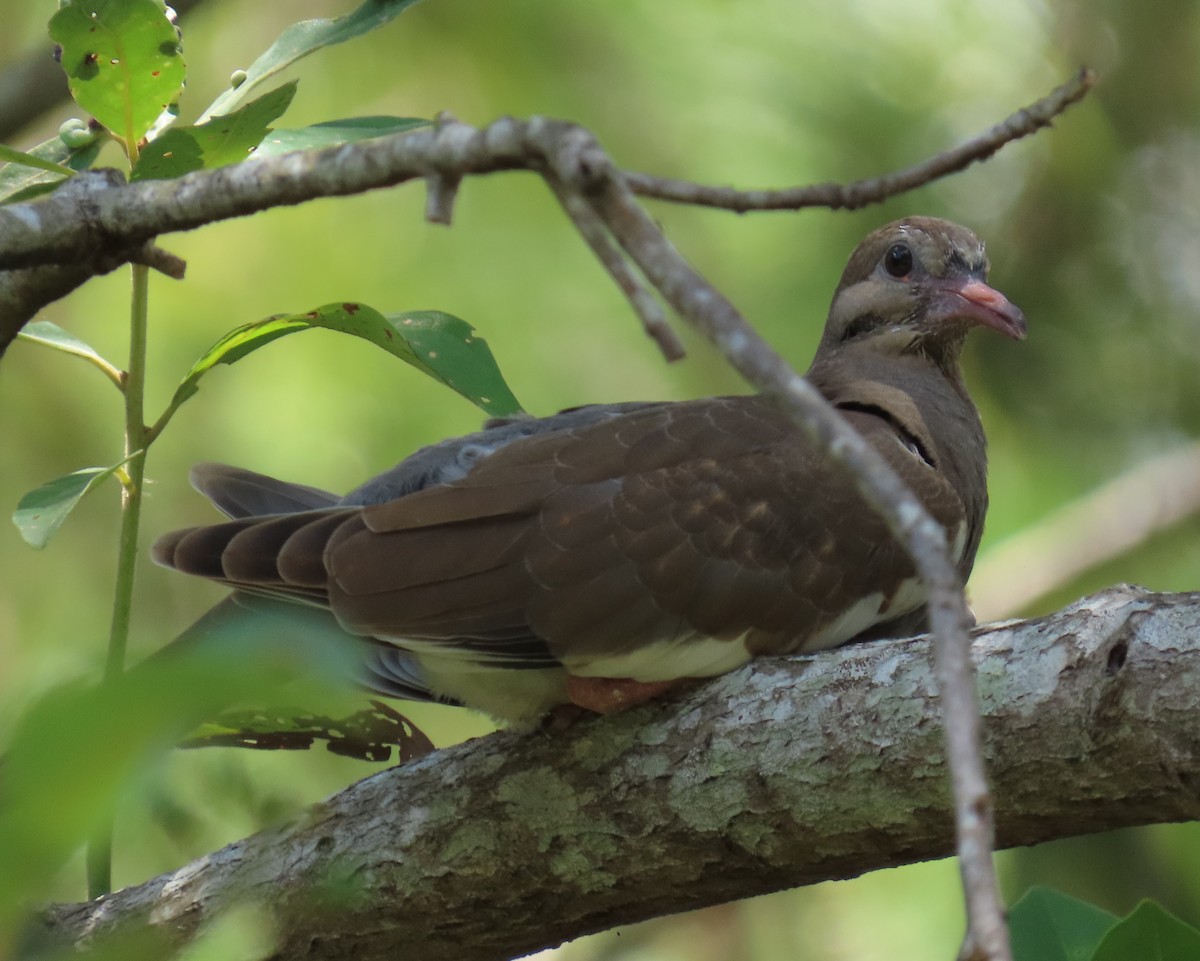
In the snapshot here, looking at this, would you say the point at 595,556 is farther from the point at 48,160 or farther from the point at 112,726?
the point at 112,726

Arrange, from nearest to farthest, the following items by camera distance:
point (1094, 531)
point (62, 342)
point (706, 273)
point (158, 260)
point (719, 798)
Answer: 1. point (158, 260)
2. point (719, 798)
3. point (62, 342)
4. point (1094, 531)
5. point (706, 273)

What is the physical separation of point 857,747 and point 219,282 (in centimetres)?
360

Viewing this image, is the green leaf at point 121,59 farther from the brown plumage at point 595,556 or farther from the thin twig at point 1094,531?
the thin twig at point 1094,531

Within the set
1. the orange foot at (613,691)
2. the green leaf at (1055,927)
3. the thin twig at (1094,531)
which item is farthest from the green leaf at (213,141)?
the thin twig at (1094,531)

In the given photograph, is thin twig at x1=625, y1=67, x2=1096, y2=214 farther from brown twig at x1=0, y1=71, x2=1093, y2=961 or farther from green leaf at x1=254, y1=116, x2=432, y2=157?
green leaf at x1=254, y1=116, x2=432, y2=157

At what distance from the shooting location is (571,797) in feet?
7.69

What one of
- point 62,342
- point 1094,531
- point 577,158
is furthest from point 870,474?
point 1094,531

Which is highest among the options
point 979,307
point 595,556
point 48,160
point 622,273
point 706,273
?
point 706,273

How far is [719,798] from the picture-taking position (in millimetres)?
2168

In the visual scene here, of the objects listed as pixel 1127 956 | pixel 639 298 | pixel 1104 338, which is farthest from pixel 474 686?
pixel 1104 338

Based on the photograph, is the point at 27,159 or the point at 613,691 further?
the point at 613,691

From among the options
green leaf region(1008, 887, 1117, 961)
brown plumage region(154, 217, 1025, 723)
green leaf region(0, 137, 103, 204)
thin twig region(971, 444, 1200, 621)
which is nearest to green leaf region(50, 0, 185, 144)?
green leaf region(0, 137, 103, 204)

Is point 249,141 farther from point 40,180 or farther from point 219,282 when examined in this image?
point 219,282

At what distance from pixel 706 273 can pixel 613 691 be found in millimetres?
2308
